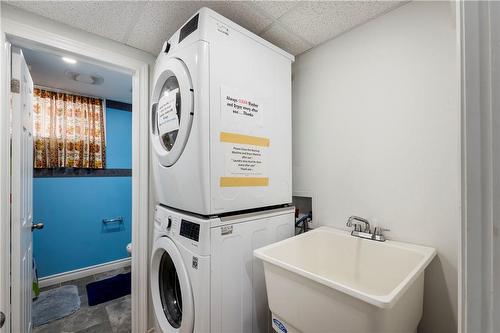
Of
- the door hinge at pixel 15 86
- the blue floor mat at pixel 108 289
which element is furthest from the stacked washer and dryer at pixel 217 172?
the blue floor mat at pixel 108 289

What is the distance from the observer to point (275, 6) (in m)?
1.20

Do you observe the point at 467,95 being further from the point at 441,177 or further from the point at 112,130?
the point at 112,130

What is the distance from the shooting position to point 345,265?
129 cm

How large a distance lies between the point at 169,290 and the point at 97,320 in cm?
111

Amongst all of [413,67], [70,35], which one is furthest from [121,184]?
[413,67]

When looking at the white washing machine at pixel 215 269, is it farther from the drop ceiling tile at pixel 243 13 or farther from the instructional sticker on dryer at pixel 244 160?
the drop ceiling tile at pixel 243 13

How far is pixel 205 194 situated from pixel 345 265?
3.04 ft

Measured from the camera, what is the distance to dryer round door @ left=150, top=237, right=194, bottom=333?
124cm

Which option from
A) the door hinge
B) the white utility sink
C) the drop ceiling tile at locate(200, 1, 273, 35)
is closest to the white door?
the door hinge

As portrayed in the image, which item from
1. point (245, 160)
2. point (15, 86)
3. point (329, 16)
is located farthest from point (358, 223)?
point (15, 86)

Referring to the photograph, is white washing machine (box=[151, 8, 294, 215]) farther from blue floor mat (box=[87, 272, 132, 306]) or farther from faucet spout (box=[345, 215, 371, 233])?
blue floor mat (box=[87, 272, 132, 306])

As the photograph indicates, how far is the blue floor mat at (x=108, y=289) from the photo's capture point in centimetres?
228

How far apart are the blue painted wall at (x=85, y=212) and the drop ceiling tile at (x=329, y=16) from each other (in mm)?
2676

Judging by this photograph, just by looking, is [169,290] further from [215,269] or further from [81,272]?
[81,272]
